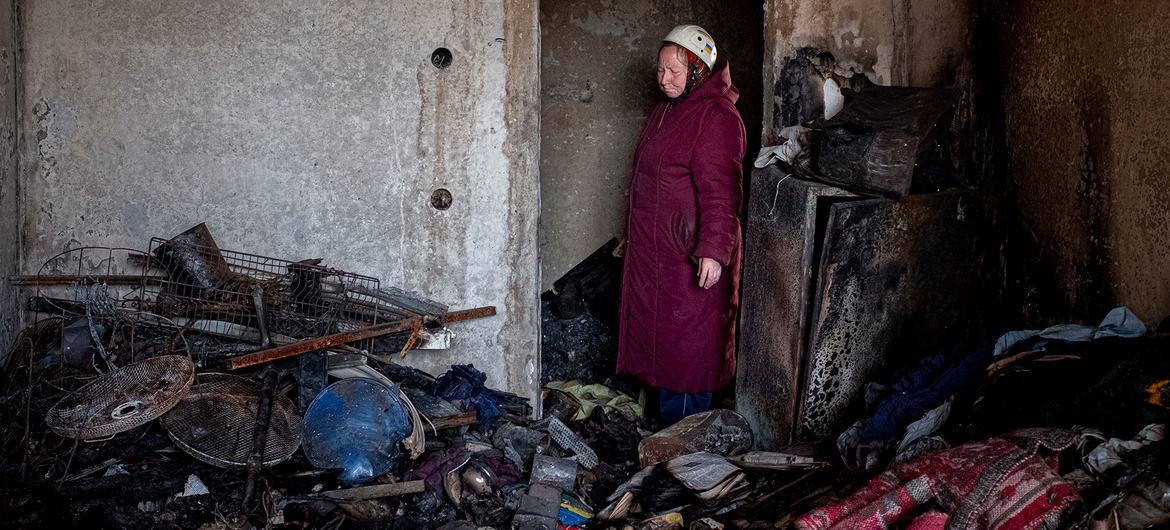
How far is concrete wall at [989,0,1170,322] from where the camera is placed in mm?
3439

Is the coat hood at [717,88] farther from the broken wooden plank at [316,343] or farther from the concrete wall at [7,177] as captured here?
the concrete wall at [7,177]

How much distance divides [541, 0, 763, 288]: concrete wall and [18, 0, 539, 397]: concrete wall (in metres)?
1.33

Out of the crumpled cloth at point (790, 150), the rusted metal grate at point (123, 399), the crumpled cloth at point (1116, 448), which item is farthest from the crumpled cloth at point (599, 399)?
the crumpled cloth at point (1116, 448)

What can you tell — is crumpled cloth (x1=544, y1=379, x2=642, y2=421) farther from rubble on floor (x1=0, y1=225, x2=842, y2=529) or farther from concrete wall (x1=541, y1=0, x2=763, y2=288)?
concrete wall (x1=541, y1=0, x2=763, y2=288)

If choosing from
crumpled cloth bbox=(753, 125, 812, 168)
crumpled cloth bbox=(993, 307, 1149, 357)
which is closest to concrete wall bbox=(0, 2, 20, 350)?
crumpled cloth bbox=(753, 125, 812, 168)

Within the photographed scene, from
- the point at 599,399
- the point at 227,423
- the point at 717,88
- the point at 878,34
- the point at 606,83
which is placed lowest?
the point at 599,399

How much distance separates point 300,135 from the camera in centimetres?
454

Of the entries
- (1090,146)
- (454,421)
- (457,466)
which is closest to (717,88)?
(1090,146)

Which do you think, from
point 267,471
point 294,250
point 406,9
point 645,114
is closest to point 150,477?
point 267,471

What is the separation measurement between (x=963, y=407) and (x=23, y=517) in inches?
139

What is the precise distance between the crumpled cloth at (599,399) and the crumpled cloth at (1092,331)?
2132 millimetres

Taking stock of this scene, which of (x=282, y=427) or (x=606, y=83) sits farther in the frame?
(x=606, y=83)

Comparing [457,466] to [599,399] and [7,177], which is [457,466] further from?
[7,177]

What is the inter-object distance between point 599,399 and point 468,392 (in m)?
1.01
